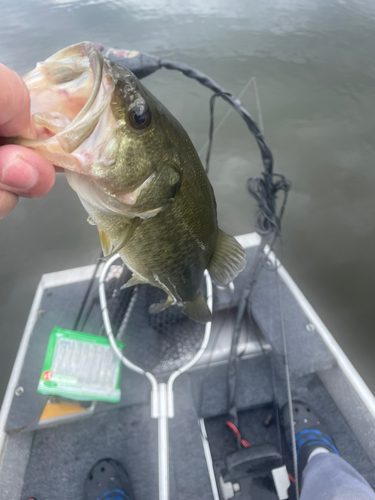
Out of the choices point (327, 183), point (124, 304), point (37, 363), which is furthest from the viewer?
point (327, 183)

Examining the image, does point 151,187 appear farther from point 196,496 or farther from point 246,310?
point 196,496

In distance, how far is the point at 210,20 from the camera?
1057 cm

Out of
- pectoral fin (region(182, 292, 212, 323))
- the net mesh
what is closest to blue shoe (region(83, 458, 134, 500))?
the net mesh

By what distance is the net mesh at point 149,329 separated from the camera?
213 cm

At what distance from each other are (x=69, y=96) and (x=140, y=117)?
211mm

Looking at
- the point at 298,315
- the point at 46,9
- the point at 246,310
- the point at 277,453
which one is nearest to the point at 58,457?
the point at 277,453

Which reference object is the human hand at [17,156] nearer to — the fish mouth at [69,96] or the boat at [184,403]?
the fish mouth at [69,96]

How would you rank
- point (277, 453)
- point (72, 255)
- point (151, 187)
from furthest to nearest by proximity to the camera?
point (72, 255), point (277, 453), point (151, 187)

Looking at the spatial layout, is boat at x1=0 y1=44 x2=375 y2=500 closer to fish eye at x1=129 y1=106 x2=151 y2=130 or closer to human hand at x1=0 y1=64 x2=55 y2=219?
fish eye at x1=129 y1=106 x2=151 y2=130

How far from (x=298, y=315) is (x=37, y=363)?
6.88 feet

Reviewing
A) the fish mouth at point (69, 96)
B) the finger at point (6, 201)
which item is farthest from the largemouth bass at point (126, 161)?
the finger at point (6, 201)

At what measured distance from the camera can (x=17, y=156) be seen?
0.78 m

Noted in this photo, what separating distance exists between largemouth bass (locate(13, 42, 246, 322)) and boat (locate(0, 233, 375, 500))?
1.06 meters

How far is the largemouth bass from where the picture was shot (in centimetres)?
82
